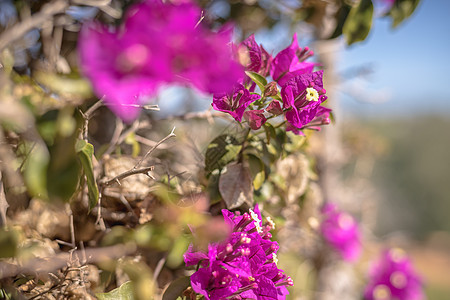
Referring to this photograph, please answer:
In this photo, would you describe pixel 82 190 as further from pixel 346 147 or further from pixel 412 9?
pixel 346 147

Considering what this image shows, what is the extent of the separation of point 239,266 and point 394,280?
2.87 ft

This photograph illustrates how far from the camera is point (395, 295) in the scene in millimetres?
1082

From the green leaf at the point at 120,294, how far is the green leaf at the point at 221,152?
7.3 inches

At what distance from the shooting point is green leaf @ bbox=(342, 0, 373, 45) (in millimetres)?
612

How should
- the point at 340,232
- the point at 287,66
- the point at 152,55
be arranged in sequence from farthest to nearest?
the point at 340,232
the point at 287,66
the point at 152,55

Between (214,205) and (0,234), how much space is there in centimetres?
29

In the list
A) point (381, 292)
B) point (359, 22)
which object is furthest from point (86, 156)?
point (381, 292)

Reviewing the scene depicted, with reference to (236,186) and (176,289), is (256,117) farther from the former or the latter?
(176,289)

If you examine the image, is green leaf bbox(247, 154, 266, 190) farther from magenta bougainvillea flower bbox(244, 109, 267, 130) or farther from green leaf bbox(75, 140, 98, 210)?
green leaf bbox(75, 140, 98, 210)

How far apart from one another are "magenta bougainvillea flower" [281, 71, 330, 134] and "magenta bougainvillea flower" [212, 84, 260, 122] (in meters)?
0.05

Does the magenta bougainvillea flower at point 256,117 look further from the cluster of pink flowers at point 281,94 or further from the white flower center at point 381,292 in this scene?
the white flower center at point 381,292

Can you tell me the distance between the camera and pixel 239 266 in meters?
0.41

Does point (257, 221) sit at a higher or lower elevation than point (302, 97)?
lower

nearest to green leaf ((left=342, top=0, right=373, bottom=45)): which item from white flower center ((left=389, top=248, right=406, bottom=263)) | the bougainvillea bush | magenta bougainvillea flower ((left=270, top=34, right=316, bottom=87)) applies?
the bougainvillea bush
